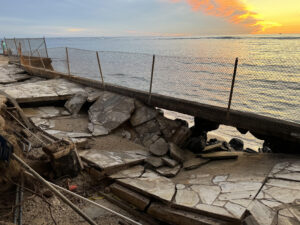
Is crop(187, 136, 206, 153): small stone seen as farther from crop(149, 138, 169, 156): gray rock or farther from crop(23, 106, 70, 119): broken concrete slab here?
crop(23, 106, 70, 119): broken concrete slab

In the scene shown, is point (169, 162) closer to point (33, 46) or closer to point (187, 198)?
point (187, 198)

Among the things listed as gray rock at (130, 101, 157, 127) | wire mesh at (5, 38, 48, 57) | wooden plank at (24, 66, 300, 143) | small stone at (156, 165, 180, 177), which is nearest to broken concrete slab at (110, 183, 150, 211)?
small stone at (156, 165, 180, 177)

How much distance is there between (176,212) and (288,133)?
3.13 meters

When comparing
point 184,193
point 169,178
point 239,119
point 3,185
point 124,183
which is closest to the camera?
point 3,185

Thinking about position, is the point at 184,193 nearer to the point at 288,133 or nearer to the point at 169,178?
the point at 169,178

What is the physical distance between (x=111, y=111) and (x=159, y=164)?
9.30ft

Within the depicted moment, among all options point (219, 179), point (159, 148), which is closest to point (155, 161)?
point (159, 148)

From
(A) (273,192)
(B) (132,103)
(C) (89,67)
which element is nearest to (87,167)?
(B) (132,103)

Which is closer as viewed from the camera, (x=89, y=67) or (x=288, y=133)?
(x=288, y=133)

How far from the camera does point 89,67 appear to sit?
44.5 ft

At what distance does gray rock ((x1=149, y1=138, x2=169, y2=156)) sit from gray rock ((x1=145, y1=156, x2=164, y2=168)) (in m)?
0.22

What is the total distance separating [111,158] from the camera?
5.17 metres

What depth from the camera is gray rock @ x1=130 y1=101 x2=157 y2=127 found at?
6.90m

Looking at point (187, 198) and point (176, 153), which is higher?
point (187, 198)
